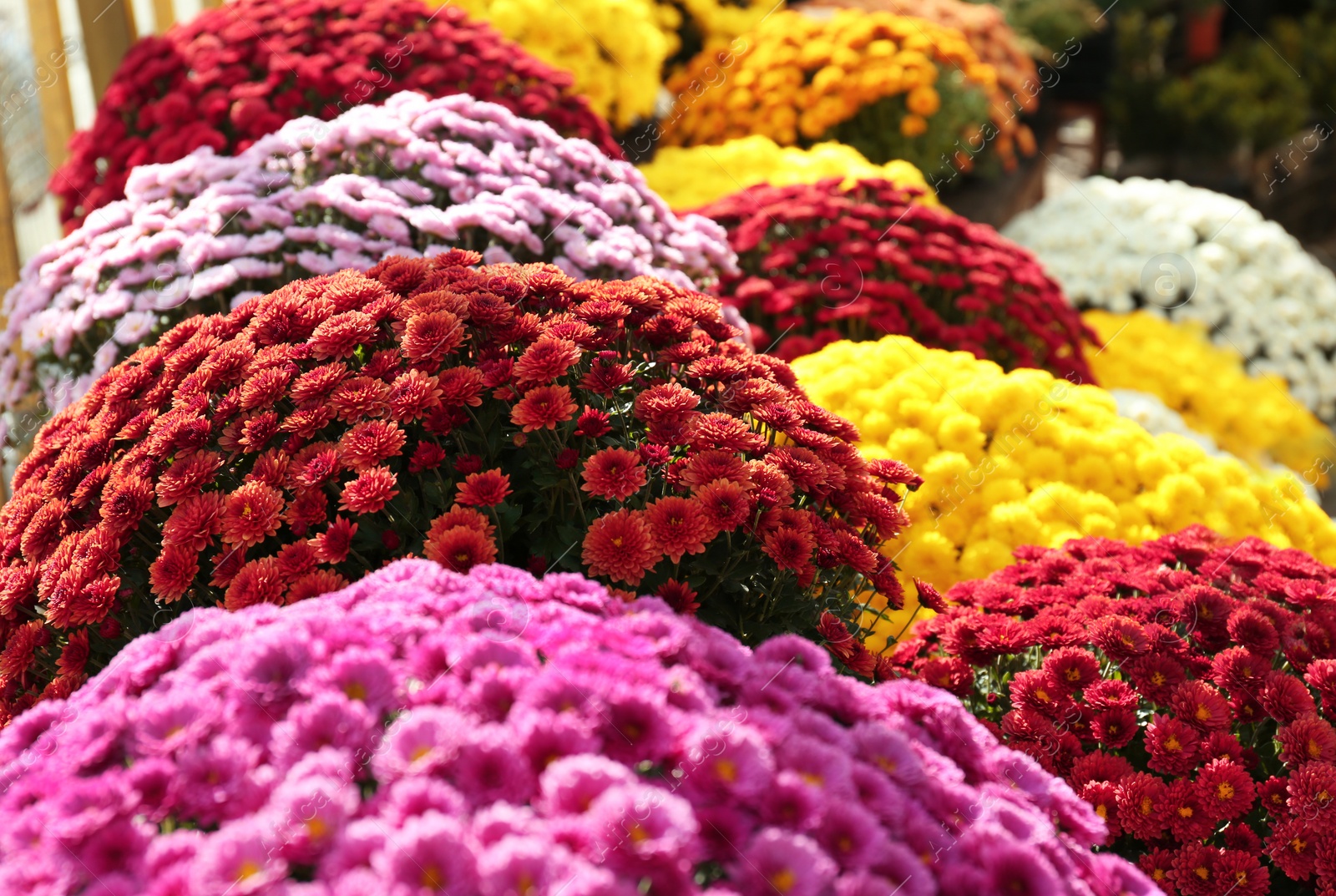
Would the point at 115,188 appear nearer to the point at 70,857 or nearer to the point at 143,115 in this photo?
the point at 143,115

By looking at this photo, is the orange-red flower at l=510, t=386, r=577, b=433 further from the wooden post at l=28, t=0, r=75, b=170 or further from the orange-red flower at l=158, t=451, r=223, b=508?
the wooden post at l=28, t=0, r=75, b=170

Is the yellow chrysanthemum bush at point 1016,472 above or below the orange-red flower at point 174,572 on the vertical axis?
below

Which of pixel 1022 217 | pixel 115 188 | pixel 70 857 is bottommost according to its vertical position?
pixel 1022 217

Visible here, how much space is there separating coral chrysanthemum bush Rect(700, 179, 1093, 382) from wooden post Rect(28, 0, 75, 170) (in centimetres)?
293

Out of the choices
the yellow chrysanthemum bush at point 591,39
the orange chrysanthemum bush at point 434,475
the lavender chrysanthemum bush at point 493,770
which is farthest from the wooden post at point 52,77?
the lavender chrysanthemum bush at point 493,770

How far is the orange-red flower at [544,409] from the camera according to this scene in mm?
1726

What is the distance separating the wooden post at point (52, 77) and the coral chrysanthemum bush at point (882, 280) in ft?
9.62

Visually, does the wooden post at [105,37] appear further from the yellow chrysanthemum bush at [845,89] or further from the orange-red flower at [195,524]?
the orange-red flower at [195,524]

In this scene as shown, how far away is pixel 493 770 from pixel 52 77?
4.71m

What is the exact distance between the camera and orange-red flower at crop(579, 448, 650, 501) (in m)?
1.69

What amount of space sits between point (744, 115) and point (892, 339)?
3.30 m

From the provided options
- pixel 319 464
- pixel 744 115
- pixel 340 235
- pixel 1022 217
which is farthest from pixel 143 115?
pixel 1022 217

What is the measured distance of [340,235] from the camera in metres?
2.72

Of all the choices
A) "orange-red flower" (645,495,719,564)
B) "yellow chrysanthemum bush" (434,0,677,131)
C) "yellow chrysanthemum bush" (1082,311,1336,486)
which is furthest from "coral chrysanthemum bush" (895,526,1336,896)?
"yellow chrysanthemum bush" (434,0,677,131)
